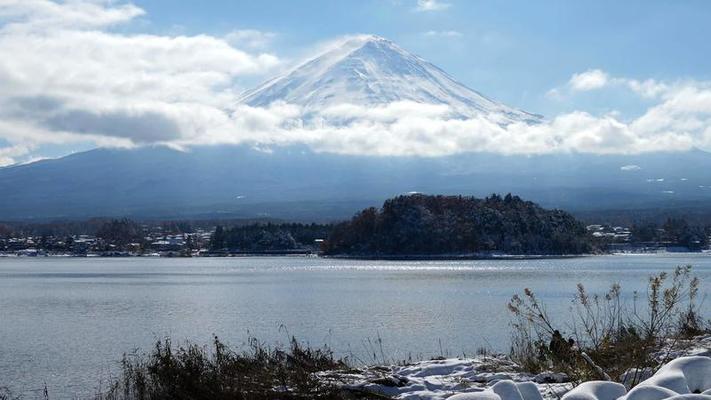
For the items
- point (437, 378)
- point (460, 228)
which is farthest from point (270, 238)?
point (437, 378)

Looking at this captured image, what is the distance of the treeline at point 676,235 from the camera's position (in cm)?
10944

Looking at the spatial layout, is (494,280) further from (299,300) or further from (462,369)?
(462,369)

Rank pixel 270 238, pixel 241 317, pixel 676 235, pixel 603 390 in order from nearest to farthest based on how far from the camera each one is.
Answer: pixel 603 390
pixel 241 317
pixel 676 235
pixel 270 238

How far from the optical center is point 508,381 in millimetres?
6453

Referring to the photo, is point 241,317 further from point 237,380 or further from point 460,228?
point 460,228

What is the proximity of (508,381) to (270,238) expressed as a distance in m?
110

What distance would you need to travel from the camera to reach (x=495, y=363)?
10766 millimetres

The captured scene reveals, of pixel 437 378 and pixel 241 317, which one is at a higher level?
pixel 437 378

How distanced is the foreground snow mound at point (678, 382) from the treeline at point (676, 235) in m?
109

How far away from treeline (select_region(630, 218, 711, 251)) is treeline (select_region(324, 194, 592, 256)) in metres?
16.5

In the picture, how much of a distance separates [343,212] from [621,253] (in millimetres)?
85482

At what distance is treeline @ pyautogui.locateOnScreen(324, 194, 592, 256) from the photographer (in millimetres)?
95688

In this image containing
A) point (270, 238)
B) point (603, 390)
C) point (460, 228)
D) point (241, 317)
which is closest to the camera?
point (603, 390)

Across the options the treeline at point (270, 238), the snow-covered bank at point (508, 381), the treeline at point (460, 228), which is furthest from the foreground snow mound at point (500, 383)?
the treeline at point (270, 238)
